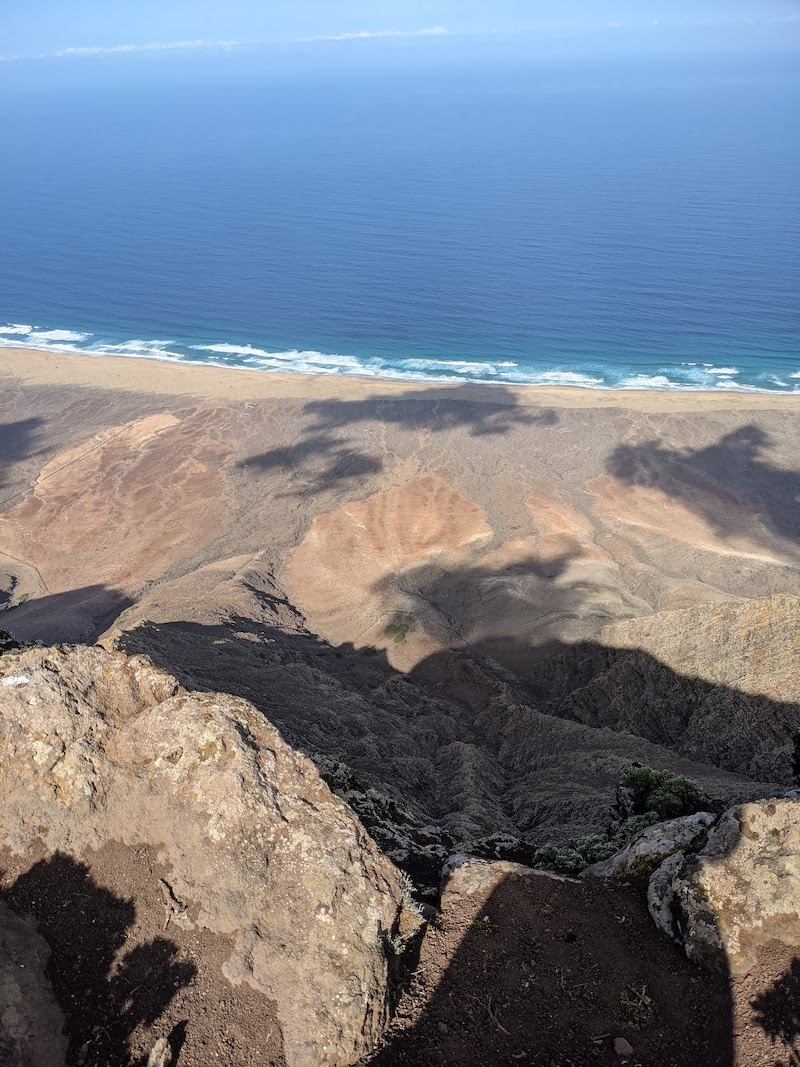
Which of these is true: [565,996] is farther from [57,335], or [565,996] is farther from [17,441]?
[57,335]

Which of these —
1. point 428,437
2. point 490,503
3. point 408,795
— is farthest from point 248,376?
point 408,795

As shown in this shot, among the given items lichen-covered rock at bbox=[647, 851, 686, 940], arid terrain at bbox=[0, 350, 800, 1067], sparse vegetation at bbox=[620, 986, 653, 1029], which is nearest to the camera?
sparse vegetation at bbox=[620, 986, 653, 1029]

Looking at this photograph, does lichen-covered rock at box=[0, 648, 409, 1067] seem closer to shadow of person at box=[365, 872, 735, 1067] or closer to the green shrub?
shadow of person at box=[365, 872, 735, 1067]

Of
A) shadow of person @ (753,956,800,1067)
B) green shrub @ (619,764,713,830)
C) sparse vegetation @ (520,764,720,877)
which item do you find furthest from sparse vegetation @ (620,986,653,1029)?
green shrub @ (619,764,713,830)

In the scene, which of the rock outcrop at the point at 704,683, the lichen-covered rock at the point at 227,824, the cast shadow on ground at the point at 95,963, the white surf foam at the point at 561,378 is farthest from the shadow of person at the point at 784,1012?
Result: the white surf foam at the point at 561,378

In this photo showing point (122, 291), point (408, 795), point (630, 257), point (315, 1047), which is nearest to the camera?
point (315, 1047)

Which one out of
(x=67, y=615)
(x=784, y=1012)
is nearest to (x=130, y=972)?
(x=784, y=1012)

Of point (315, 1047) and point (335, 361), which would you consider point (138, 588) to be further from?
point (335, 361)
